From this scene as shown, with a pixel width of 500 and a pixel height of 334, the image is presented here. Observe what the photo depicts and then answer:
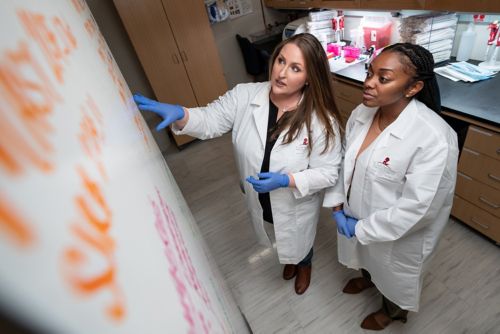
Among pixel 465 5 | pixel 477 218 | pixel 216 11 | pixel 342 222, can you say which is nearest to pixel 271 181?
pixel 342 222

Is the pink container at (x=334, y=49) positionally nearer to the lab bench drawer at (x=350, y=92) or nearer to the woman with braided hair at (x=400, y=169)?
the lab bench drawer at (x=350, y=92)

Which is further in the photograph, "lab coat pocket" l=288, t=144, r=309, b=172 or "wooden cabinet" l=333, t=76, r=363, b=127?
"wooden cabinet" l=333, t=76, r=363, b=127

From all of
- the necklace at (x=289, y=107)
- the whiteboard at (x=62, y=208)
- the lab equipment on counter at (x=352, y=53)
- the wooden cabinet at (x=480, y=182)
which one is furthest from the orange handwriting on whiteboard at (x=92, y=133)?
the lab equipment on counter at (x=352, y=53)

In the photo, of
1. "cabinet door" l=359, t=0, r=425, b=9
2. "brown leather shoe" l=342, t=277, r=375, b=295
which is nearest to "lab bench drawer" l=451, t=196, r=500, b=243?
"brown leather shoe" l=342, t=277, r=375, b=295

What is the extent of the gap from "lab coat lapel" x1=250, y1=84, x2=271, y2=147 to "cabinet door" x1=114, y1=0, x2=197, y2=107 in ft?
6.68

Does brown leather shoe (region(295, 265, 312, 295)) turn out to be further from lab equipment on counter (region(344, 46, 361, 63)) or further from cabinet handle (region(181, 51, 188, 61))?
cabinet handle (region(181, 51, 188, 61))

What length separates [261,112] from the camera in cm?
116

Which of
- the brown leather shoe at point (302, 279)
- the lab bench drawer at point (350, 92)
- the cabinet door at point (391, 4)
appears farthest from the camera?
the lab bench drawer at point (350, 92)

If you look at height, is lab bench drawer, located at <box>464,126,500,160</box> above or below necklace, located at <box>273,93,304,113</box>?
below

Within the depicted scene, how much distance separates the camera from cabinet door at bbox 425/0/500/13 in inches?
55.8

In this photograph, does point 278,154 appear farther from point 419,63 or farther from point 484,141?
point 484,141

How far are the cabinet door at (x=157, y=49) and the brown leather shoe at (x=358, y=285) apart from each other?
250 cm

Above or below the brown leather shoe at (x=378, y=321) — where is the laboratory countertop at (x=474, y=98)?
above

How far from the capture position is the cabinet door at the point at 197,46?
2.70 meters
